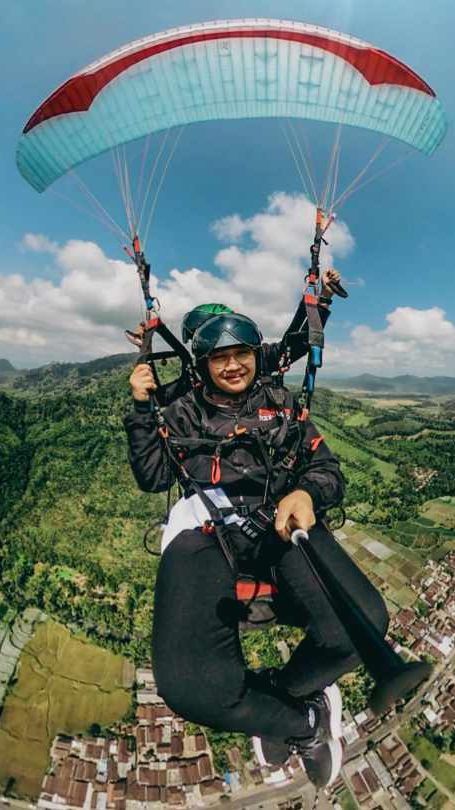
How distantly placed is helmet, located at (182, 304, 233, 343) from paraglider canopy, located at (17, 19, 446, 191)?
2.25 m

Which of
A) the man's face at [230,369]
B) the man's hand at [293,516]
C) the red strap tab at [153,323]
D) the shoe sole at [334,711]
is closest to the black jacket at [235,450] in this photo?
the man's face at [230,369]

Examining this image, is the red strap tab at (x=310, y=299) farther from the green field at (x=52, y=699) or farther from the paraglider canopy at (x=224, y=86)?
the green field at (x=52, y=699)

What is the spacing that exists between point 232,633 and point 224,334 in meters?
2.31

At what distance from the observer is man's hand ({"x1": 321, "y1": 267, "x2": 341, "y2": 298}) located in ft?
12.3

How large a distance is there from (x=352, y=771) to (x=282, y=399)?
112ft

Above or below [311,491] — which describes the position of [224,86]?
above

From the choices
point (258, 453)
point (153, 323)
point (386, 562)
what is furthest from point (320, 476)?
point (386, 562)

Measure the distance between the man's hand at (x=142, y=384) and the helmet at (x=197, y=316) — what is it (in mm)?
935

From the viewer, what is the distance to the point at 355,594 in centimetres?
287

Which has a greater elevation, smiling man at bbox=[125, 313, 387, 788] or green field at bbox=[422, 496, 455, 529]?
smiling man at bbox=[125, 313, 387, 788]

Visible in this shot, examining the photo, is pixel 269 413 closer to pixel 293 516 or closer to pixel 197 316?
pixel 293 516

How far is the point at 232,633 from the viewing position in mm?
2781

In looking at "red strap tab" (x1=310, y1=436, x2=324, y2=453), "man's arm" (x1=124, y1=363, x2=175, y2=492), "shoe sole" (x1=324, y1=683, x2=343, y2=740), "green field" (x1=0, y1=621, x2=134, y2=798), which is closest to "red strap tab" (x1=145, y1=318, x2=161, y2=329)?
"man's arm" (x1=124, y1=363, x2=175, y2=492)

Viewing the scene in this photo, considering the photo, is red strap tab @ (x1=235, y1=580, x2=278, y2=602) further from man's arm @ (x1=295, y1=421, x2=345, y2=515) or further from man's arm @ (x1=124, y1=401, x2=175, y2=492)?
man's arm @ (x1=124, y1=401, x2=175, y2=492)
